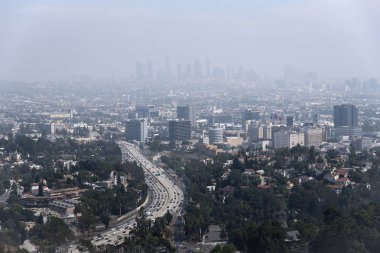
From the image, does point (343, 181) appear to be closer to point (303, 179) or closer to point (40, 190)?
point (303, 179)

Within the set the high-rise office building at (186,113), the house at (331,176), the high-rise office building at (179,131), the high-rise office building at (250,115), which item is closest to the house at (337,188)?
the house at (331,176)

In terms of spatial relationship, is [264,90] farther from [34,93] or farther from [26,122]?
[26,122]

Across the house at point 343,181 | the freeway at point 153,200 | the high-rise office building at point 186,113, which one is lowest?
the freeway at point 153,200

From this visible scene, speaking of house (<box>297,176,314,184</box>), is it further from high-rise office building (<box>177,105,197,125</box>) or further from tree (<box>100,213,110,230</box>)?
high-rise office building (<box>177,105,197,125</box>)

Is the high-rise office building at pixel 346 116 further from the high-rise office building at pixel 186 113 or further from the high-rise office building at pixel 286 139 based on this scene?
the high-rise office building at pixel 186 113

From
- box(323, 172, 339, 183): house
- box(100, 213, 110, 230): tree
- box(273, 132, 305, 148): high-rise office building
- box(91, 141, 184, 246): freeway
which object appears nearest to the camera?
box(91, 141, 184, 246): freeway

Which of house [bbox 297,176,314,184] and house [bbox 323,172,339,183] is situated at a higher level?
house [bbox 323,172,339,183]

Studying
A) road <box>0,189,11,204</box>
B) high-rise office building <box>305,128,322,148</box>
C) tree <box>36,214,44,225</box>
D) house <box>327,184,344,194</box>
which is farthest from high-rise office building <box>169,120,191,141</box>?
tree <box>36,214,44,225</box>
